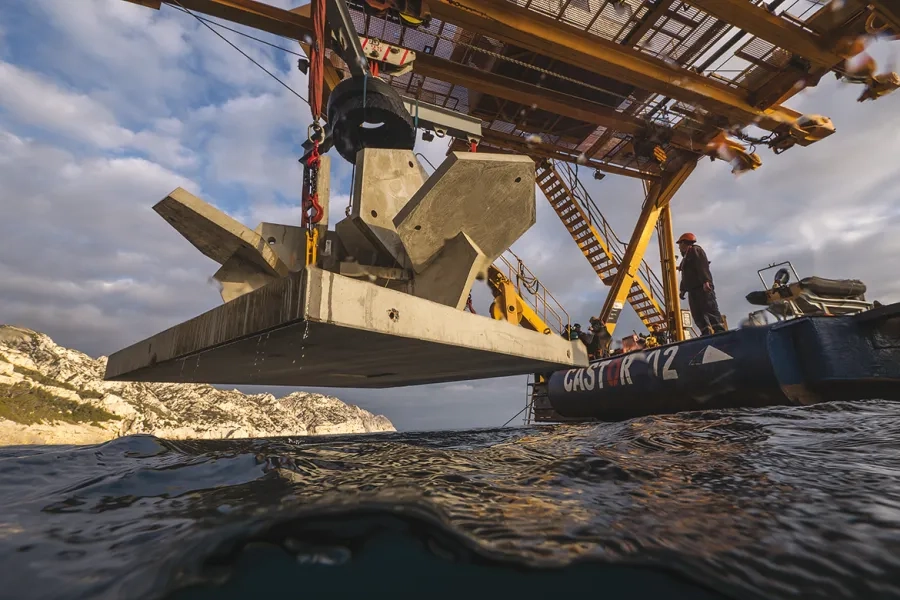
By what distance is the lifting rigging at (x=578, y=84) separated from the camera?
4332 millimetres

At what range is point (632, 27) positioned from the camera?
23.4 feet

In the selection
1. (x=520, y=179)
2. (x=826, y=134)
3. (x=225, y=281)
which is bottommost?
(x=225, y=281)

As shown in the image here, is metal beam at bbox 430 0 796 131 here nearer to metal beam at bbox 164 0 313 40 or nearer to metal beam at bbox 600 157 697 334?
metal beam at bbox 600 157 697 334

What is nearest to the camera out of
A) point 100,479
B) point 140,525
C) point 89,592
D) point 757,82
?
point 89,592

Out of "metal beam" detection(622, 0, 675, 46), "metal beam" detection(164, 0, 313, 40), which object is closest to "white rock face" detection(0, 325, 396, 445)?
"metal beam" detection(164, 0, 313, 40)

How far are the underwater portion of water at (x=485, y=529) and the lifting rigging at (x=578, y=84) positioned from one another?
Result: 2038 mm

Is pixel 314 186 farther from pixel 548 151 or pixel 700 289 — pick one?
pixel 548 151

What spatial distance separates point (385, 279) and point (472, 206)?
3.26 feet

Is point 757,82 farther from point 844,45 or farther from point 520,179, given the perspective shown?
point 520,179

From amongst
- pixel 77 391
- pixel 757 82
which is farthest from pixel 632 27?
pixel 77 391

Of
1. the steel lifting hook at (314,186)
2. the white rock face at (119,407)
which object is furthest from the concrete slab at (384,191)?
the white rock face at (119,407)

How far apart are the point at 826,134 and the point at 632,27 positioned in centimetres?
476

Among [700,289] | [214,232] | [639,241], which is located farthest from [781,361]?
[639,241]

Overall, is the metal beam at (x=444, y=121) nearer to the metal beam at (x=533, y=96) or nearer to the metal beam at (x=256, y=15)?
the metal beam at (x=256, y=15)
